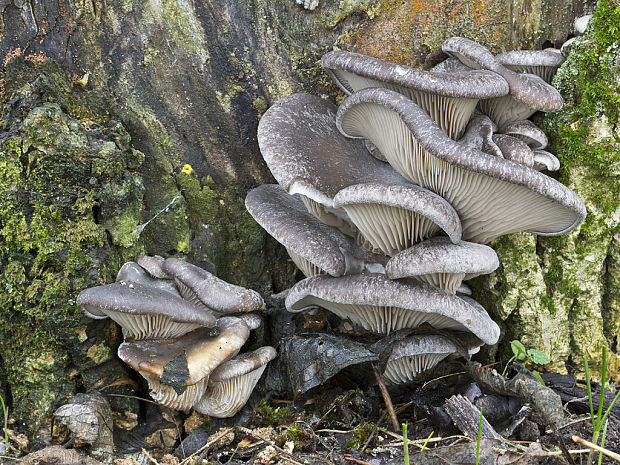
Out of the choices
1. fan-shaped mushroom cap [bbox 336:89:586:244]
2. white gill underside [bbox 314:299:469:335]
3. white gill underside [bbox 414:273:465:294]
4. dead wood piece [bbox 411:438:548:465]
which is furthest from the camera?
white gill underside [bbox 314:299:469:335]

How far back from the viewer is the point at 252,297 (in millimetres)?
3625

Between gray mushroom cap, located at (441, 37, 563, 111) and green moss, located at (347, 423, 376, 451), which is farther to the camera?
gray mushroom cap, located at (441, 37, 563, 111)

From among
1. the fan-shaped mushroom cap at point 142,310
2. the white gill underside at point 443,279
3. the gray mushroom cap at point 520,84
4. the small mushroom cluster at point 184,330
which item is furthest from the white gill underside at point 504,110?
the fan-shaped mushroom cap at point 142,310

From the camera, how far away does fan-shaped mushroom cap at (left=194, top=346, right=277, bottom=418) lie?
11.2ft

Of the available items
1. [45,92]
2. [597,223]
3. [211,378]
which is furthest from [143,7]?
[597,223]

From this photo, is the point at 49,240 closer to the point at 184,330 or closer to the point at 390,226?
the point at 184,330

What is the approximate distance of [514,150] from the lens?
3352 mm

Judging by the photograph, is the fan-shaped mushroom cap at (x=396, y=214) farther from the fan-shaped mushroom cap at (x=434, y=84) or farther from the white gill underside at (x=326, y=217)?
the fan-shaped mushroom cap at (x=434, y=84)

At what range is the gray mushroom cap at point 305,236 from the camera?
11.0 feet

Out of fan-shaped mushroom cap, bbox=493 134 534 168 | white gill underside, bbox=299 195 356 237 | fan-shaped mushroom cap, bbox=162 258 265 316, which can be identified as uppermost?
fan-shaped mushroom cap, bbox=493 134 534 168

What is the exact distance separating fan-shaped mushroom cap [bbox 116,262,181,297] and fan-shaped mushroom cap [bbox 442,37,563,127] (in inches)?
98.6

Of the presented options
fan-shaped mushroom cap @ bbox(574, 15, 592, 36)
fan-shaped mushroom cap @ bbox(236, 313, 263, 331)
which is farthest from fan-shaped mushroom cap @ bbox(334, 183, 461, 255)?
fan-shaped mushroom cap @ bbox(574, 15, 592, 36)

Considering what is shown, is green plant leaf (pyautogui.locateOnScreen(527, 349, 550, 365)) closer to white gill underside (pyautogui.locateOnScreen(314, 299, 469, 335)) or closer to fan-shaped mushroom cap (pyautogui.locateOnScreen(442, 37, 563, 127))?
white gill underside (pyautogui.locateOnScreen(314, 299, 469, 335))

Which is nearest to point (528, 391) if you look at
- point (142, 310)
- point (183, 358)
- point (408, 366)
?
point (408, 366)
